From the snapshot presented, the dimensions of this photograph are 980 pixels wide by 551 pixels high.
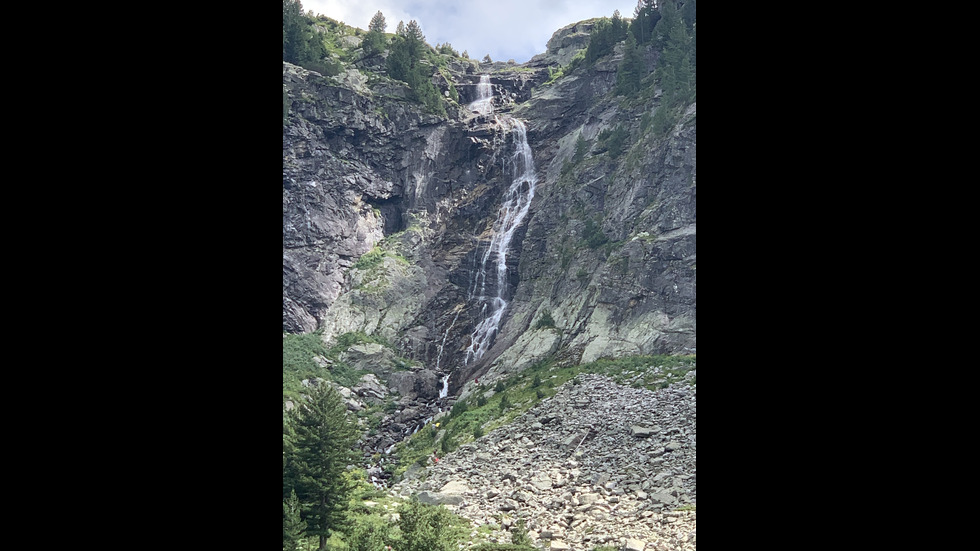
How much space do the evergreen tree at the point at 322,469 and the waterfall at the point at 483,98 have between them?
91.4 feet

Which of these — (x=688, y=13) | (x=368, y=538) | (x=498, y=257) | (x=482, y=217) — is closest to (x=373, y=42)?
(x=482, y=217)

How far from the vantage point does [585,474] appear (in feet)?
56.3

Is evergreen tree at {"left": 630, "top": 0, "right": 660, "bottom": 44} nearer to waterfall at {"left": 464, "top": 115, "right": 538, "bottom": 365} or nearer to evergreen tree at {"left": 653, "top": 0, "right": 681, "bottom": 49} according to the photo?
evergreen tree at {"left": 653, "top": 0, "right": 681, "bottom": 49}

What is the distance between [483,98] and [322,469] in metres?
30.4

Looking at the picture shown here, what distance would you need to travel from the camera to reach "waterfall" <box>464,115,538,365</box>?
1137 inches

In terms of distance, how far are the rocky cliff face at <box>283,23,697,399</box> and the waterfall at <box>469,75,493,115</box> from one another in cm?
45

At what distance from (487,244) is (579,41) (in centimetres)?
1748

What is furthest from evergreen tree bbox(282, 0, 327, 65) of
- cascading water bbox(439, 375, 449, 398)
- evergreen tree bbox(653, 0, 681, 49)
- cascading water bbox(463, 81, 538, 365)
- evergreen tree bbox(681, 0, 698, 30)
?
cascading water bbox(439, 375, 449, 398)

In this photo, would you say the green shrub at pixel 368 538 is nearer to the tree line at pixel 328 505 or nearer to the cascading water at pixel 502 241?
the tree line at pixel 328 505

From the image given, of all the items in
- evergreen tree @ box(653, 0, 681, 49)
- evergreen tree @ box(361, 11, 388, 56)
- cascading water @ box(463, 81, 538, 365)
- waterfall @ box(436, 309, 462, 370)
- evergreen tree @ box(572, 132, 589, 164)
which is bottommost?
waterfall @ box(436, 309, 462, 370)

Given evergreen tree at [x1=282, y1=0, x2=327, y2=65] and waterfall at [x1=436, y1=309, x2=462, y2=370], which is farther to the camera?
evergreen tree at [x1=282, y1=0, x2=327, y2=65]
